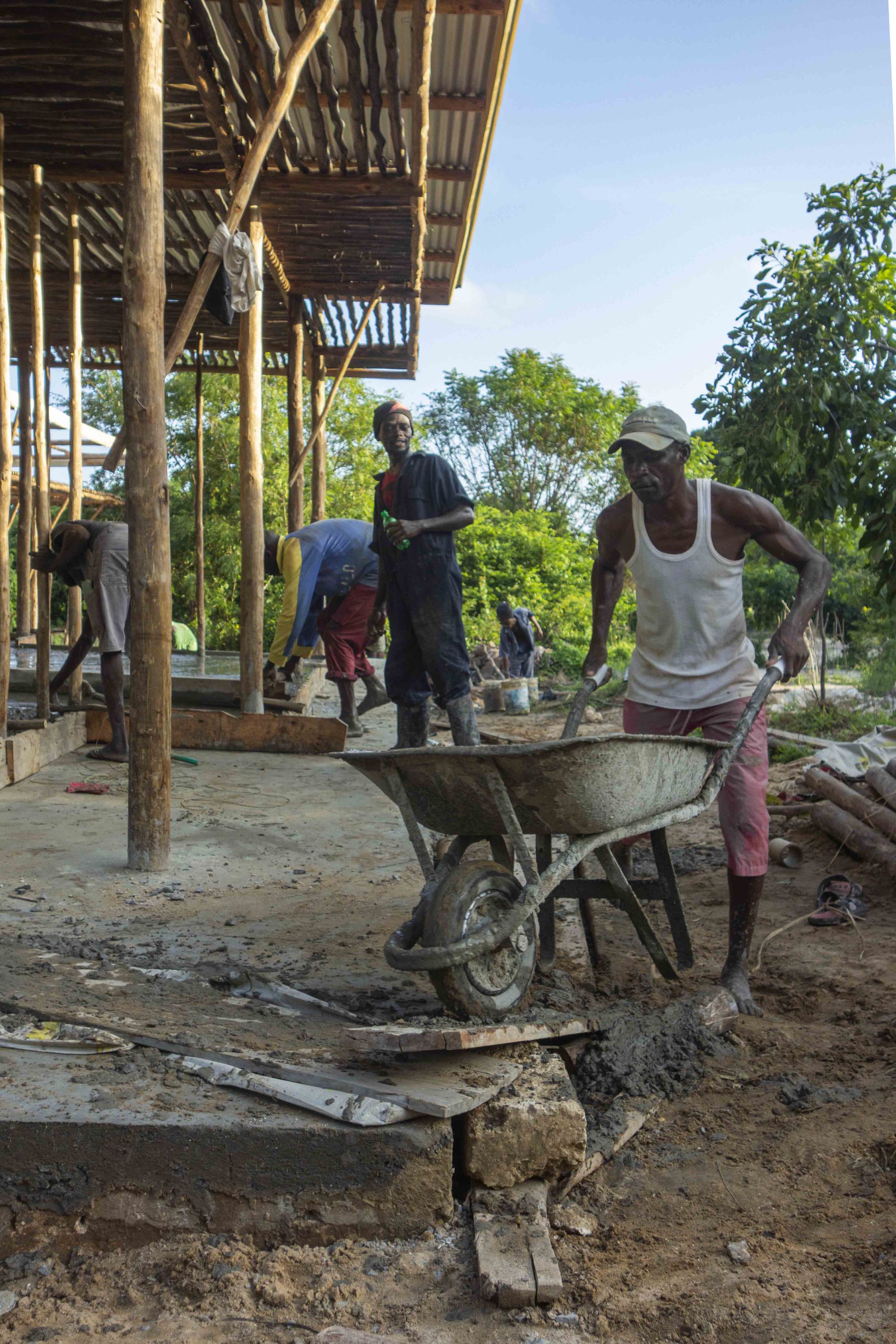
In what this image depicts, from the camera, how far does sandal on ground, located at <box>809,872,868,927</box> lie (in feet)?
13.2

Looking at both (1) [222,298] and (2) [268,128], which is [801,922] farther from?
(1) [222,298]

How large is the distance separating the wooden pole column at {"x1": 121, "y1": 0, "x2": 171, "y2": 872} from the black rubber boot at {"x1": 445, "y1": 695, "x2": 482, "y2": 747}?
1292 millimetres

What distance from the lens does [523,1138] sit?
2.16m

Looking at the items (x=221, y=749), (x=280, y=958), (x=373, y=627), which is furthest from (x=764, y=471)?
(x=280, y=958)

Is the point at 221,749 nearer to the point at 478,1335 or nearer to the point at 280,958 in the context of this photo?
the point at 280,958

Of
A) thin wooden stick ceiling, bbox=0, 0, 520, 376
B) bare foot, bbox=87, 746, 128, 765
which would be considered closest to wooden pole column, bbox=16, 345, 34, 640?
thin wooden stick ceiling, bbox=0, 0, 520, 376

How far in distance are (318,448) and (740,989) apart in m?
10.4

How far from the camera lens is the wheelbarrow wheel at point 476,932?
242 cm

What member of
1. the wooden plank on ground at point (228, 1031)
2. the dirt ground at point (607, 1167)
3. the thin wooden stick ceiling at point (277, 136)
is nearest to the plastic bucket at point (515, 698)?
the thin wooden stick ceiling at point (277, 136)

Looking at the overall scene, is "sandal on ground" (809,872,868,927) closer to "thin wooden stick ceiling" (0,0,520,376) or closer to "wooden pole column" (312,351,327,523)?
"thin wooden stick ceiling" (0,0,520,376)

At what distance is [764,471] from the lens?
6973mm

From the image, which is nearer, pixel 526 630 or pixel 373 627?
pixel 373 627

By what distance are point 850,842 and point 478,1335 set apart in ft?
12.0

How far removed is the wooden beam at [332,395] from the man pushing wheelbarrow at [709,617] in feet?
21.3
